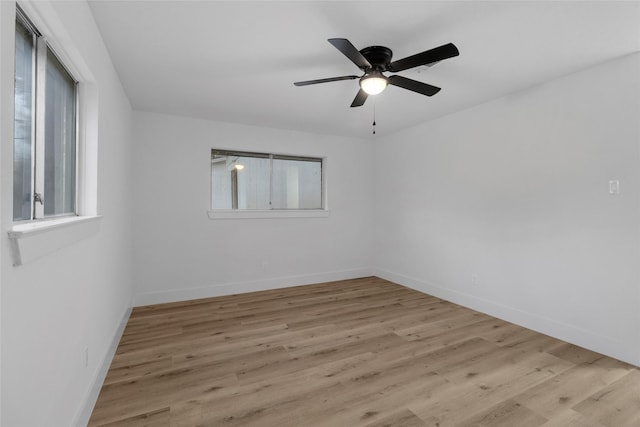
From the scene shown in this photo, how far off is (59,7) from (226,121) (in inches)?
109

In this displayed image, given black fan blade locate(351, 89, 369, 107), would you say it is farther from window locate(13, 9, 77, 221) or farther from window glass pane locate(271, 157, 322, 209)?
window glass pane locate(271, 157, 322, 209)

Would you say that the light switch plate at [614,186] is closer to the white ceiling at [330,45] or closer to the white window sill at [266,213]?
the white ceiling at [330,45]

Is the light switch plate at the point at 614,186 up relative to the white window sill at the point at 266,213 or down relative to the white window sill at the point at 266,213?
up

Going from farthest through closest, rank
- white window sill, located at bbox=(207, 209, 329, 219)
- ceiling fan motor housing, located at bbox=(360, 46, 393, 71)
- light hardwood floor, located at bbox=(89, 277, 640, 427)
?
white window sill, located at bbox=(207, 209, 329, 219) → ceiling fan motor housing, located at bbox=(360, 46, 393, 71) → light hardwood floor, located at bbox=(89, 277, 640, 427)

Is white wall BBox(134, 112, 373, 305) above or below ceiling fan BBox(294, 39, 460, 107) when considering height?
below

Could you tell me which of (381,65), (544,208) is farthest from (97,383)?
(544,208)

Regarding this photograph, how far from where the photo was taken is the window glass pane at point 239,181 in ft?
13.6

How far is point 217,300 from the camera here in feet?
12.6

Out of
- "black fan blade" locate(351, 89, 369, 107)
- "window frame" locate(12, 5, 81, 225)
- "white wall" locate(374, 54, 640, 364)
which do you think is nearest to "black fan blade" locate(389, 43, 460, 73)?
"black fan blade" locate(351, 89, 369, 107)

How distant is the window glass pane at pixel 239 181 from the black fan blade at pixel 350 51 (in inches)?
103

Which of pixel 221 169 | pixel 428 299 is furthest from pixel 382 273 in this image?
pixel 221 169

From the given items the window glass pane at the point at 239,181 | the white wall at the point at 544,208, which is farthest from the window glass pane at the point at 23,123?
the white wall at the point at 544,208

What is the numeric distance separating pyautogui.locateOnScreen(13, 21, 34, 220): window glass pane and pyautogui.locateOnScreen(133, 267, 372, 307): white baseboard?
2.75 m

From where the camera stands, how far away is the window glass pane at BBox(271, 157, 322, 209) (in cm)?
456
